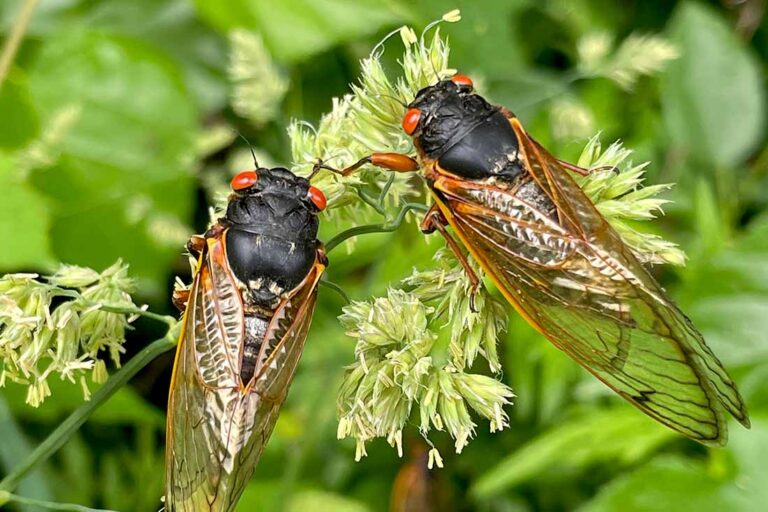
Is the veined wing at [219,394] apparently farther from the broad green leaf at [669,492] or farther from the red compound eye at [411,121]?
the broad green leaf at [669,492]

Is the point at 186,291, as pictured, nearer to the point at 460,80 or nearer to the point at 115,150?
the point at 460,80

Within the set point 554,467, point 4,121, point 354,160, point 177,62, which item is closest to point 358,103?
point 354,160

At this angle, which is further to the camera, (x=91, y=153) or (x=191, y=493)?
(x=91, y=153)

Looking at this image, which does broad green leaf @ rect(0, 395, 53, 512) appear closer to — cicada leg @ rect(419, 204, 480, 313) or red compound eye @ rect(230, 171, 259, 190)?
red compound eye @ rect(230, 171, 259, 190)

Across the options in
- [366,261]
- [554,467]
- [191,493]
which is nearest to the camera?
[191,493]

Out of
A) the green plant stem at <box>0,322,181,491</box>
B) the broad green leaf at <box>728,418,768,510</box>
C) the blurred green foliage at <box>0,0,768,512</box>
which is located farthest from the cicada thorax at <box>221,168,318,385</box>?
the broad green leaf at <box>728,418,768,510</box>

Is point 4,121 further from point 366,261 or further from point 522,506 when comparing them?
point 522,506
